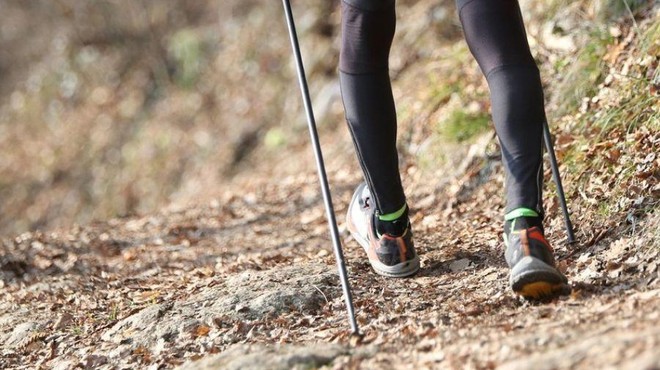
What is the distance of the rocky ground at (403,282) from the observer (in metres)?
2.59

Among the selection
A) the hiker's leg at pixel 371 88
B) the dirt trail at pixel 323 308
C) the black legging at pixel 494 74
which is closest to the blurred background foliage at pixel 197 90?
the dirt trail at pixel 323 308

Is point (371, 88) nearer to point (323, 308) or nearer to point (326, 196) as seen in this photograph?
point (326, 196)

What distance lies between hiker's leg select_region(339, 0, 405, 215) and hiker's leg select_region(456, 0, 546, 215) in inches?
13.5

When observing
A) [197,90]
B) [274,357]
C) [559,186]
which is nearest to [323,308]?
[274,357]

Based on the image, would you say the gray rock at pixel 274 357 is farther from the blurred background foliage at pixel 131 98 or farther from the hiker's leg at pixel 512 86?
the blurred background foliage at pixel 131 98

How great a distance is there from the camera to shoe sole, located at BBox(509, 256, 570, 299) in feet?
9.34

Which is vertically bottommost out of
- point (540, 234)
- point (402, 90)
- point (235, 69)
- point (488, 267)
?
point (488, 267)

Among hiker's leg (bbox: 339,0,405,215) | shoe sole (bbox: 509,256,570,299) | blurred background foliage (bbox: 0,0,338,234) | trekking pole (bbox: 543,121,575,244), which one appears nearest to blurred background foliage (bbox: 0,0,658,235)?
blurred background foliage (bbox: 0,0,338,234)

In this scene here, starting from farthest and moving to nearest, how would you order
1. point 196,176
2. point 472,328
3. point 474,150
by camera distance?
1. point 196,176
2. point 474,150
3. point 472,328

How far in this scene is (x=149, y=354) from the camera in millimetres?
3275

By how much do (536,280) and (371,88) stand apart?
972mm

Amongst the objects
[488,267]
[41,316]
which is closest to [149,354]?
[41,316]

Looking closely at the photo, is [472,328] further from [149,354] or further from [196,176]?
[196,176]

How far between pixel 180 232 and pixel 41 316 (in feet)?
8.38
